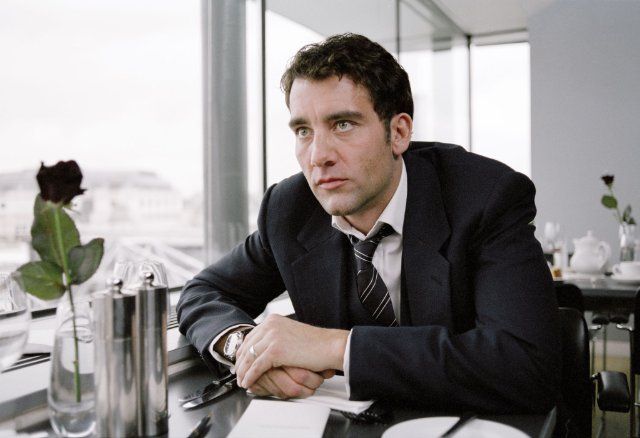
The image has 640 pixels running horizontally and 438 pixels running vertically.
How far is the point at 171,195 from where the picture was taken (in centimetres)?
229

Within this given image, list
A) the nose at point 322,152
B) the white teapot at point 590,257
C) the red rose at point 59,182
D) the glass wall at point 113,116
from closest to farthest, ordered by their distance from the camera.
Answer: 1. the red rose at point 59,182
2. the nose at point 322,152
3. the glass wall at point 113,116
4. the white teapot at point 590,257

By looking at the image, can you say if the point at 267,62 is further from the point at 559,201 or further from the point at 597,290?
the point at 559,201

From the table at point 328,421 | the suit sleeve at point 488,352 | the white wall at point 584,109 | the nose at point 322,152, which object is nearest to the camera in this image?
the table at point 328,421

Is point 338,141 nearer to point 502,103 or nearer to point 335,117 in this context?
point 335,117

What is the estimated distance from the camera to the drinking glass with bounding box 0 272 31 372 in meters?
0.89

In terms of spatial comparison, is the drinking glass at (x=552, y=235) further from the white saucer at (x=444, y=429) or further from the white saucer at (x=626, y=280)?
the white saucer at (x=444, y=429)

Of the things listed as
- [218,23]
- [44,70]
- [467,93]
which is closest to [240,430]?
[44,70]

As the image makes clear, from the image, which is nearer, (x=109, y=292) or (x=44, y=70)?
(x=109, y=292)

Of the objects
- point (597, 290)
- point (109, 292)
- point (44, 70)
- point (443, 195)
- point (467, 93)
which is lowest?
point (597, 290)

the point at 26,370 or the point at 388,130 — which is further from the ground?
the point at 388,130

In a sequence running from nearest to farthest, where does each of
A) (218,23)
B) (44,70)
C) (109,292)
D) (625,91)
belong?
(109,292) < (44,70) < (218,23) < (625,91)

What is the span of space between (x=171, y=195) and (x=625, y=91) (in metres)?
4.28

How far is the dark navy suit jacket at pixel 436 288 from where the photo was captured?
1056mm

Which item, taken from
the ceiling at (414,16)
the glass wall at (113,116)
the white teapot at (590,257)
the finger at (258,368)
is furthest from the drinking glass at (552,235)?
the finger at (258,368)
